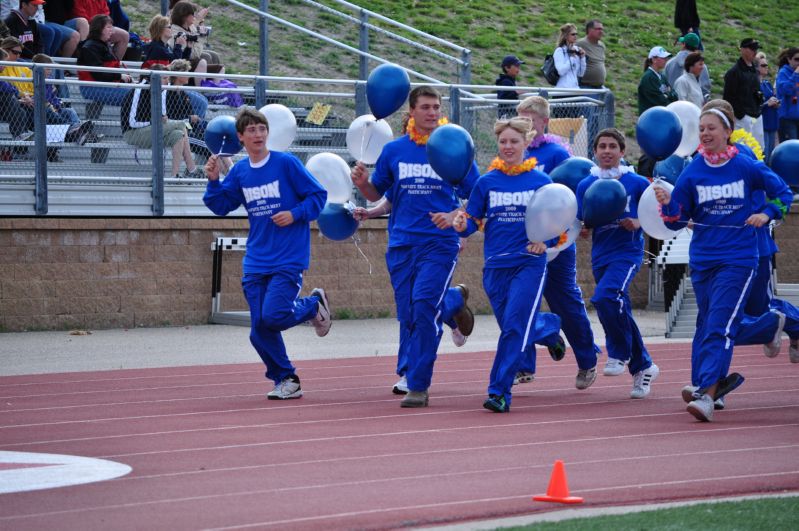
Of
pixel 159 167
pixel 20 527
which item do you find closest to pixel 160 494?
pixel 20 527

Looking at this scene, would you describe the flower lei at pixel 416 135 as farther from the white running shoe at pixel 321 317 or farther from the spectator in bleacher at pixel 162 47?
the spectator in bleacher at pixel 162 47

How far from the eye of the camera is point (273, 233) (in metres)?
10.3

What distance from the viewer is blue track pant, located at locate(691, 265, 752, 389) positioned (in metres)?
9.20

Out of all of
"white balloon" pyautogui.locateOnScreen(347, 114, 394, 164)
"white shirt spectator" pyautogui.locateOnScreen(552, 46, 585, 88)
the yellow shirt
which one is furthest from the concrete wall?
"white balloon" pyautogui.locateOnScreen(347, 114, 394, 164)

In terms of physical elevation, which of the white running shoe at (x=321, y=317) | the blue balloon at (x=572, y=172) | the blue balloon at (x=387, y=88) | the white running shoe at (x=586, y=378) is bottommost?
the white running shoe at (x=586, y=378)

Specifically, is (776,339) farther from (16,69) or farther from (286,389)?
(16,69)

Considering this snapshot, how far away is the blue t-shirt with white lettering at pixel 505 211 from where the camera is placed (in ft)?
31.8

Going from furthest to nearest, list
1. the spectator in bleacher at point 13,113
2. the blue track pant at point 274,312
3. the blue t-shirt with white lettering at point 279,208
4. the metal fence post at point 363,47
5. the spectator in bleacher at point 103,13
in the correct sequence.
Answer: the metal fence post at point 363,47, the spectator in bleacher at point 103,13, the spectator in bleacher at point 13,113, the blue t-shirt with white lettering at point 279,208, the blue track pant at point 274,312

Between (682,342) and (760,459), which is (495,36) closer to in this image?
(682,342)

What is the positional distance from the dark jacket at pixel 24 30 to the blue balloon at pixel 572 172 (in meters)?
8.62

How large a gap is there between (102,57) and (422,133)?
7344mm

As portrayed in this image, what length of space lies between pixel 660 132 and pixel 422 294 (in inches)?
80.2

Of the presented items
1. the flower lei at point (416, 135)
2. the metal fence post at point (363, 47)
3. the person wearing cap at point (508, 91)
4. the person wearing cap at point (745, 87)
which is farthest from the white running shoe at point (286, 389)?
the person wearing cap at point (745, 87)

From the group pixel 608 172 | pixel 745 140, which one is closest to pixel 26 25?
pixel 608 172
